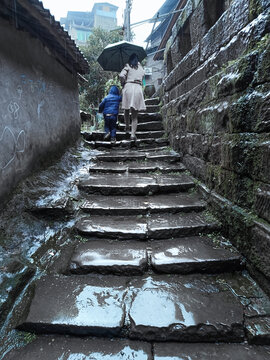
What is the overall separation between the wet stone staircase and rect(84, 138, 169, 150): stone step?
2.49 metres

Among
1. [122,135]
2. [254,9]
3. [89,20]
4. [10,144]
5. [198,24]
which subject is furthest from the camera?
[89,20]

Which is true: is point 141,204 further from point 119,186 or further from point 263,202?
point 263,202

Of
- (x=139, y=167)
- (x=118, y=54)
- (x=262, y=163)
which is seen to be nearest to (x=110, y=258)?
(x=262, y=163)

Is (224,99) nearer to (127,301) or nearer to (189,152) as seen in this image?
(189,152)

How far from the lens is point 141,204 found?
3006 millimetres

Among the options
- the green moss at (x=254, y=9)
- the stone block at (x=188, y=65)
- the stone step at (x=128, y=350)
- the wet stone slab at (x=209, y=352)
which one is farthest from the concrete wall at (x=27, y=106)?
the green moss at (x=254, y=9)

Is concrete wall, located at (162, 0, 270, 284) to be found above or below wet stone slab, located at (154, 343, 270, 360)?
above

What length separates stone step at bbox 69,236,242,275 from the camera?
2.04m

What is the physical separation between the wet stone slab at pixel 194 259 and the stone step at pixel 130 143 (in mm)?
3489

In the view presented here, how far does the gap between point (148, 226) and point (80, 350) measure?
133 centimetres

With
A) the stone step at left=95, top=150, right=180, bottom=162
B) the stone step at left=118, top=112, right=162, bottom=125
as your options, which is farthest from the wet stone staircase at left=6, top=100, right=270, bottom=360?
the stone step at left=118, top=112, right=162, bottom=125

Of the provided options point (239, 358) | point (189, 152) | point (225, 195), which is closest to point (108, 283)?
point (239, 358)

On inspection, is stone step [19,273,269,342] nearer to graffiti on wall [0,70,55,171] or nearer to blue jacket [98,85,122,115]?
graffiti on wall [0,70,55,171]

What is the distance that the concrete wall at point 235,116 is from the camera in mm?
1782
